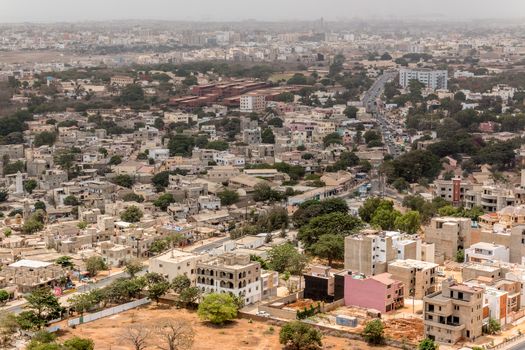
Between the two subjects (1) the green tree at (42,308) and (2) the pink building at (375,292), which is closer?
(1) the green tree at (42,308)

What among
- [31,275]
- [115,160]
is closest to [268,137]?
[115,160]

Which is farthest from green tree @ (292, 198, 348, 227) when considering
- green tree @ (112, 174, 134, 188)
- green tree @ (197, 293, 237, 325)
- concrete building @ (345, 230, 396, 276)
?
green tree @ (112, 174, 134, 188)

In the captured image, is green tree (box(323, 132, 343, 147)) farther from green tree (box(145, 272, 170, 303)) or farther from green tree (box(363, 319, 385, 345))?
green tree (box(363, 319, 385, 345))

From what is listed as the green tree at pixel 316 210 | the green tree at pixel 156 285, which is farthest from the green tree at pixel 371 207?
the green tree at pixel 156 285

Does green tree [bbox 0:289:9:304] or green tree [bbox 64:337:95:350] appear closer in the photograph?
green tree [bbox 64:337:95:350]

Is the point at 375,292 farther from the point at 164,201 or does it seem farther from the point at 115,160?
the point at 115,160

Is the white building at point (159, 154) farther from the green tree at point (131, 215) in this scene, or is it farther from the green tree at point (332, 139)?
the green tree at point (131, 215)

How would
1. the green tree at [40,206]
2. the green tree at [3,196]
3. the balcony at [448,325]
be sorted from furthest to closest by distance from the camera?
the green tree at [3,196], the green tree at [40,206], the balcony at [448,325]
